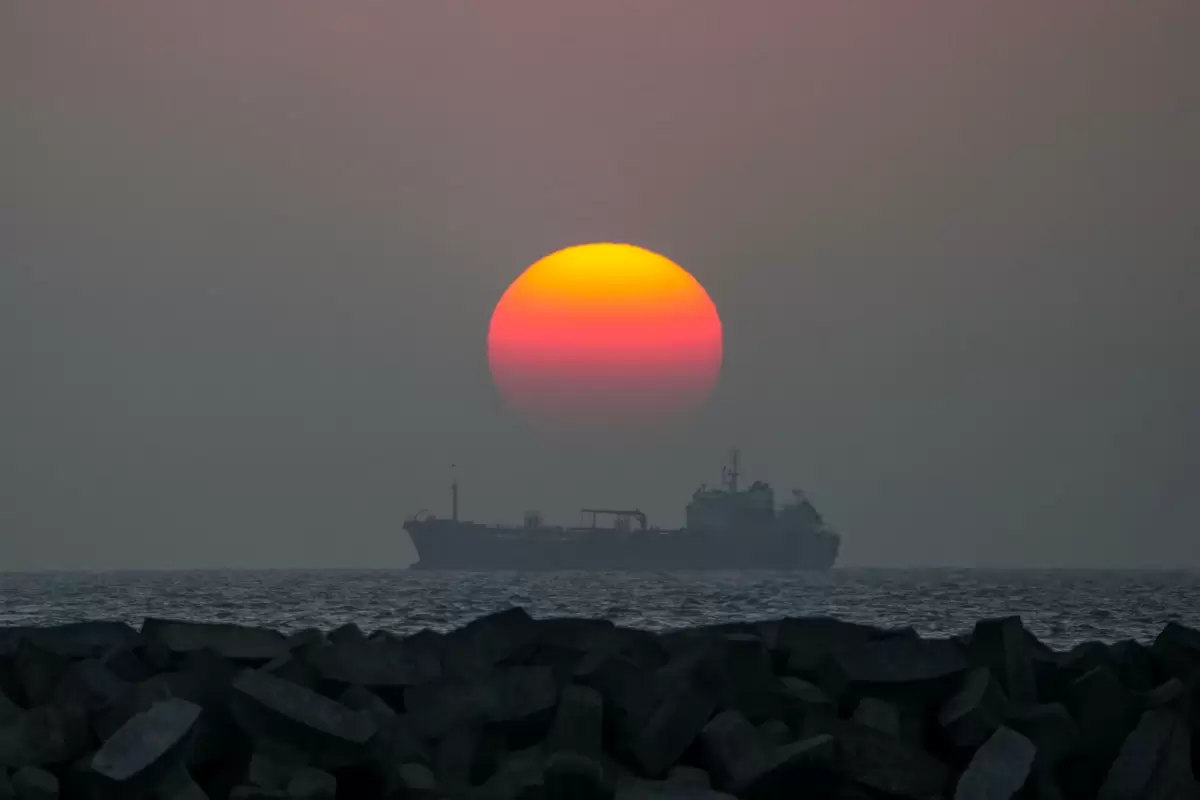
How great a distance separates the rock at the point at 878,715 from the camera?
598 centimetres

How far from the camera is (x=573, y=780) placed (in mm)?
5105

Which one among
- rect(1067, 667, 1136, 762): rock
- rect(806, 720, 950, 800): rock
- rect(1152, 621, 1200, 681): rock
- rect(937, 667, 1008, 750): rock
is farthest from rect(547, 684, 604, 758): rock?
rect(1152, 621, 1200, 681): rock

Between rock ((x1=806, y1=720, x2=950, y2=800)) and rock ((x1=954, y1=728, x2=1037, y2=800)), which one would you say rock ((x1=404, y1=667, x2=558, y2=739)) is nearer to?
rock ((x1=806, y1=720, x2=950, y2=800))

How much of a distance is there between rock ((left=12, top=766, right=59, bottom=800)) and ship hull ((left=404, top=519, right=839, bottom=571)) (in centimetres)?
11484

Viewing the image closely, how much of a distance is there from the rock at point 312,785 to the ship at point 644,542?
115 meters

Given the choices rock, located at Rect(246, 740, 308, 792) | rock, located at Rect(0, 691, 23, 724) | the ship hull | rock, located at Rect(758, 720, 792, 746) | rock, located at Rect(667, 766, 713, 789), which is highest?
the ship hull

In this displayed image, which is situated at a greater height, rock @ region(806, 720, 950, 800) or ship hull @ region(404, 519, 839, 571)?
ship hull @ region(404, 519, 839, 571)

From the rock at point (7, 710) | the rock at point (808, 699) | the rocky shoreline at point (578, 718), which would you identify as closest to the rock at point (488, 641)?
the rocky shoreline at point (578, 718)

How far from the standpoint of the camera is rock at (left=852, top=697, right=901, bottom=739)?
235 inches

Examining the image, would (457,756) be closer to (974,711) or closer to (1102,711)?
(974,711)

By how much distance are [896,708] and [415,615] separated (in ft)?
98.9

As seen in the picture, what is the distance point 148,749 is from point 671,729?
1.78 metres

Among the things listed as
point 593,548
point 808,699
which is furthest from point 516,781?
point 593,548

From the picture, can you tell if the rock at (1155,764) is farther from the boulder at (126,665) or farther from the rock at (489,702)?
the boulder at (126,665)
